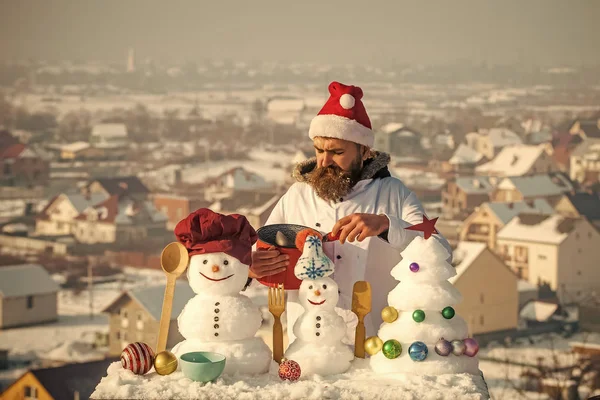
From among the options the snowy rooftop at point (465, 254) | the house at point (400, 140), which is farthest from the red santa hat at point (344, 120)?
the house at point (400, 140)

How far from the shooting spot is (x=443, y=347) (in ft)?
6.73

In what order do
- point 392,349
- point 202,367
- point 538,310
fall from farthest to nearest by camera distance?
1. point 538,310
2. point 392,349
3. point 202,367

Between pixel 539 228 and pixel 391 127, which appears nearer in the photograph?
pixel 539 228

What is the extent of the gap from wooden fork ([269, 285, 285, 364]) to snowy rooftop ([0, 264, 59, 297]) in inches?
559

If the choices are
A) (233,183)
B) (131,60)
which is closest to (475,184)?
(233,183)

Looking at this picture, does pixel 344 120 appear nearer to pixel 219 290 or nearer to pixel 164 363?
pixel 219 290

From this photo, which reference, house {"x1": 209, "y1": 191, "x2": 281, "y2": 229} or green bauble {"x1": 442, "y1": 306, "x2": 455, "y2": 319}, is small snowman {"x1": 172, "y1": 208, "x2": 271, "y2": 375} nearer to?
green bauble {"x1": 442, "y1": 306, "x2": 455, "y2": 319}

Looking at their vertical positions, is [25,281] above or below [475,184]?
below

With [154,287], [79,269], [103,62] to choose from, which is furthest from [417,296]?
[103,62]

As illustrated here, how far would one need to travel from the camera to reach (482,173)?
1795 cm

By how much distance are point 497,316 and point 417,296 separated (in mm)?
13208

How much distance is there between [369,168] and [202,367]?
835 mm

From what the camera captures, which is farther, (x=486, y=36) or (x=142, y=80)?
(x=142, y=80)

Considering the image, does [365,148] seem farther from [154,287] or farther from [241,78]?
[241,78]
